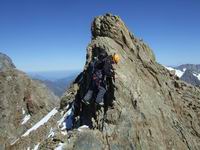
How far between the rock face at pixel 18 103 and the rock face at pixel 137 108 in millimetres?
21627

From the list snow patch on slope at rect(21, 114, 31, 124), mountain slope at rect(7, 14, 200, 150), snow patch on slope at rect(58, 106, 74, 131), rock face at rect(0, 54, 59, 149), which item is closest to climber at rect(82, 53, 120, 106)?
mountain slope at rect(7, 14, 200, 150)

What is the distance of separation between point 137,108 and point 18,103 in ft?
126

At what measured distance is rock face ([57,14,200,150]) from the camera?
2452 cm

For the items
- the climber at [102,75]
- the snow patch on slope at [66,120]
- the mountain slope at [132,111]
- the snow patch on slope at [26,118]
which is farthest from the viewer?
the snow patch on slope at [26,118]

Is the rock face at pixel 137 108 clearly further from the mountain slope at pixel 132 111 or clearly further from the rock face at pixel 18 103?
the rock face at pixel 18 103

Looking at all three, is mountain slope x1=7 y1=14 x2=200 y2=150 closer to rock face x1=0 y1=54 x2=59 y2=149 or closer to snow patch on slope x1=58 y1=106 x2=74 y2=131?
snow patch on slope x1=58 y1=106 x2=74 y2=131

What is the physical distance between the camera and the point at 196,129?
1155 inches

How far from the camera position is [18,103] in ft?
197

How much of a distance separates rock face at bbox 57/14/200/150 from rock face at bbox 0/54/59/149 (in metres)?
21.6

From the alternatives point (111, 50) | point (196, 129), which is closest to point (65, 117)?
point (111, 50)

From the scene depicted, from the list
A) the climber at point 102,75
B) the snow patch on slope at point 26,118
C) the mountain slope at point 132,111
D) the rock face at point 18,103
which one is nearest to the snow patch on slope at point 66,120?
the mountain slope at point 132,111

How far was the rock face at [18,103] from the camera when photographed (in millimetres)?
52375

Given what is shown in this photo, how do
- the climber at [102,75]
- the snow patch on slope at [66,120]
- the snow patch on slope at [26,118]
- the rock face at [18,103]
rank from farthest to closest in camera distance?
the snow patch on slope at [26,118] < the rock face at [18,103] < the snow patch on slope at [66,120] < the climber at [102,75]

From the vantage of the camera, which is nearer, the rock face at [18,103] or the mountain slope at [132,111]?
the mountain slope at [132,111]
